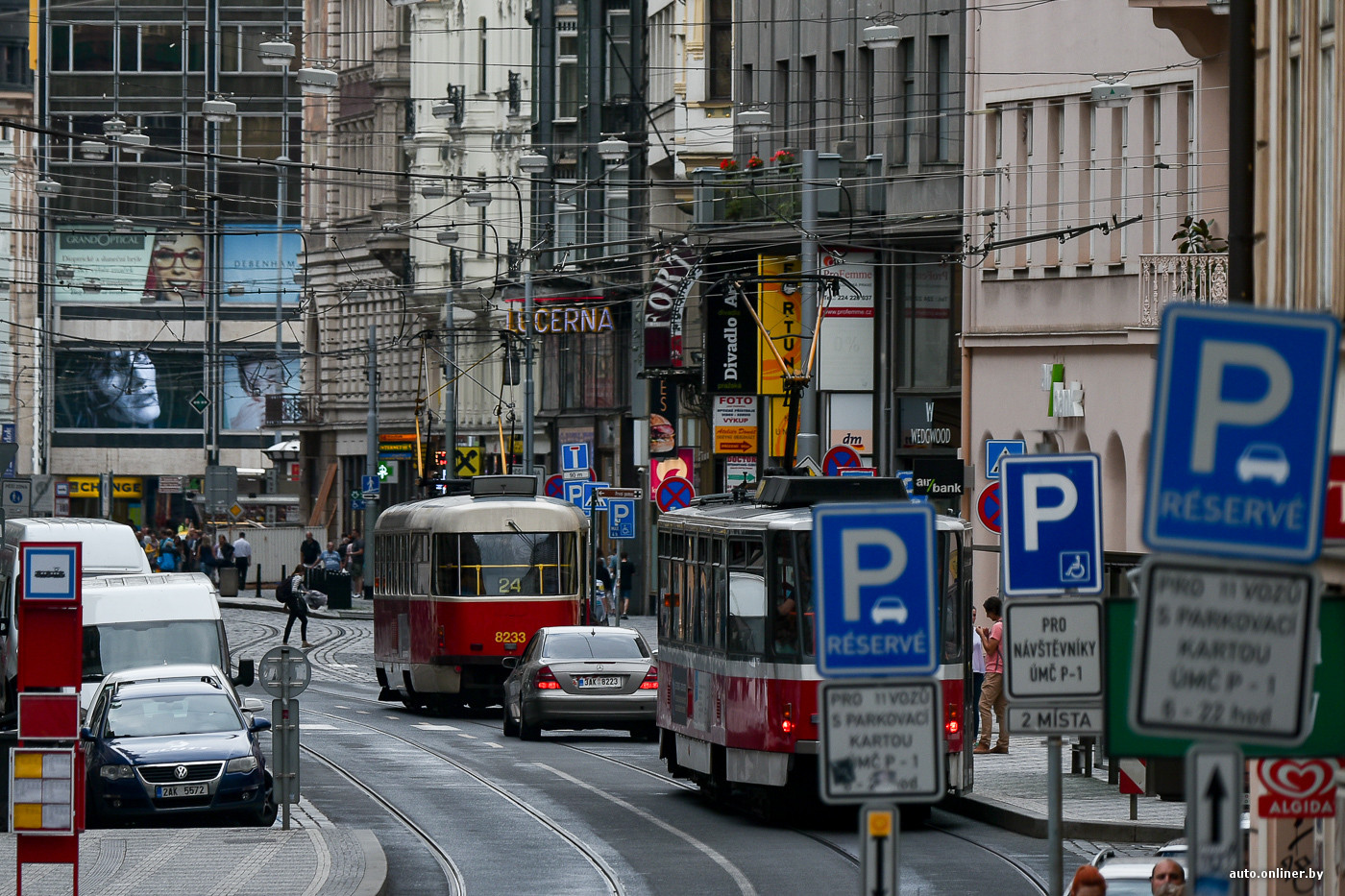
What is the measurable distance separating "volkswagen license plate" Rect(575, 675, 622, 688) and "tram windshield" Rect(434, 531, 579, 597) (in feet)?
17.4

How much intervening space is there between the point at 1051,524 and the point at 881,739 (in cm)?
374

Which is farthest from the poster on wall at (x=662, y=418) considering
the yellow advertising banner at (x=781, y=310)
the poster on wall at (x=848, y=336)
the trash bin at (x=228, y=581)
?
the trash bin at (x=228, y=581)

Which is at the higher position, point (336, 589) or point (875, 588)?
point (875, 588)

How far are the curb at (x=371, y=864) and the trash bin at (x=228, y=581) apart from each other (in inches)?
2069

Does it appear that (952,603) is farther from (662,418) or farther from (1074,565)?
(662,418)

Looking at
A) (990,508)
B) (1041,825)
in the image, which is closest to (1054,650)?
(1041,825)

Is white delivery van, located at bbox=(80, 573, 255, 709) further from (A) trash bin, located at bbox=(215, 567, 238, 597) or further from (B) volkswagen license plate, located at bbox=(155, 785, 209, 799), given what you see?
(A) trash bin, located at bbox=(215, 567, 238, 597)

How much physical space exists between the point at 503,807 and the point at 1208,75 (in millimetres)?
16407

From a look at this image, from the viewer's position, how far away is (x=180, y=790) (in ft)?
73.9

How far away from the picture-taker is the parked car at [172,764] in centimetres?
2255

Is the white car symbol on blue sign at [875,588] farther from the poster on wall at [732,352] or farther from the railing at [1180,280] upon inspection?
the poster on wall at [732,352]

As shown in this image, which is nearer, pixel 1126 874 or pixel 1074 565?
pixel 1074 565

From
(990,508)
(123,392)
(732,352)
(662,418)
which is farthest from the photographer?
(123,392)

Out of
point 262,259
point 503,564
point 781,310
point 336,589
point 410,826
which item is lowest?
point 336,589
